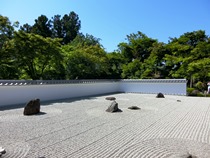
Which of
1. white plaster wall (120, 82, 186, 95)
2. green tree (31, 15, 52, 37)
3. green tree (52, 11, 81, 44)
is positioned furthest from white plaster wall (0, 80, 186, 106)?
green tree (52, 11, 81, 44)

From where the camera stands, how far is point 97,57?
13719 millimetres

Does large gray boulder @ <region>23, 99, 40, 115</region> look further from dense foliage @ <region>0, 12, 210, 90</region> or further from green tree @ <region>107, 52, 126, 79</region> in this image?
green tree @ <region>107, 52, 126, 79</region>

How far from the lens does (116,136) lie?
381 cm

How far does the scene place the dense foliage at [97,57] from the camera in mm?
9992

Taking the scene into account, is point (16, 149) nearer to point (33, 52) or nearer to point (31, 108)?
point (31, 108)

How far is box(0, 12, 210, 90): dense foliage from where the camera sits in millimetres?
9992

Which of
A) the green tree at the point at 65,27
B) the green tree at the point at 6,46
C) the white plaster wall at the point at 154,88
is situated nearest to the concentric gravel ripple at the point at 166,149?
the green tree at the point at 6,46

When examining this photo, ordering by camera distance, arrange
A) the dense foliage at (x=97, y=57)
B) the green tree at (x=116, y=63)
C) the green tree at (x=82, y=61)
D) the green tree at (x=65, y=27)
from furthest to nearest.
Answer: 1. the green tree at (x=65, y=27)
2. the green tree at (x=116, y=63)
3. the green tree at (x=82, y=61)
4. the dense foliage at (x=97, y=57)

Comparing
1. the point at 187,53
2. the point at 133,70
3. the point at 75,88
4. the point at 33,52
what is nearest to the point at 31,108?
the point at 33,52

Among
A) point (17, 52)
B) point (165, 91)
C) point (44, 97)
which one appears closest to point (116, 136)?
point (44, 97)

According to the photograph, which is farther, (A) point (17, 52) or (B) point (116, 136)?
(A) point (17, 52)

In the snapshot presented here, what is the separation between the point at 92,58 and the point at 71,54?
4.67 feet

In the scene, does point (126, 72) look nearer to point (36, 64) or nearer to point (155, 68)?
point (155, 68)

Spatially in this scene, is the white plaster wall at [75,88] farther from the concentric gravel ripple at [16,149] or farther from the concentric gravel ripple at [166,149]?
the concentric gravel ripple at [166,149]
